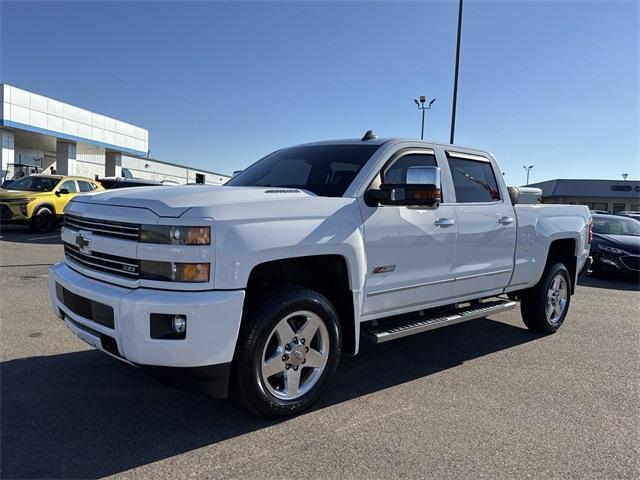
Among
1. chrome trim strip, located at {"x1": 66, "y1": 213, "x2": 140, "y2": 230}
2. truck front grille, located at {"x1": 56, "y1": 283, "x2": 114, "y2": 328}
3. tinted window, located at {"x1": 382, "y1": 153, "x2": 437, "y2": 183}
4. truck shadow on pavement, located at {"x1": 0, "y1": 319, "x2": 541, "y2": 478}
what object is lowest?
truck shadow on pavement, located at {"x1": 0, "y1": 319, "x2": 541, "y2": 478}

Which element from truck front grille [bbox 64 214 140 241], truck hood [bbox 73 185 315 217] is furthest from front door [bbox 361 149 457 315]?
truck front grille [bbox 64 214 140 241]

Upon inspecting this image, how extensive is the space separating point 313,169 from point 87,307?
2099mm

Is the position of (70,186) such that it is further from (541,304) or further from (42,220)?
(541,304)

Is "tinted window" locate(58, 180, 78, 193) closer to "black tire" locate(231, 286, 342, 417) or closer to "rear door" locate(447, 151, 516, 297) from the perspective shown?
"rear door" locate(447, 151, 516, 297)

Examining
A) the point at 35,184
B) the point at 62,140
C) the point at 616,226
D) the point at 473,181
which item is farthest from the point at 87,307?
the point at 62,140

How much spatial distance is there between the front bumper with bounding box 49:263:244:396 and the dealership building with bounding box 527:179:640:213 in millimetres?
65309

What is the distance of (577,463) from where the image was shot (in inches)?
116

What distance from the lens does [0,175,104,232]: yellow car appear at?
14.2 metres

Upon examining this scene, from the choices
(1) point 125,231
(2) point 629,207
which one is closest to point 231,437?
(1) point 125,231

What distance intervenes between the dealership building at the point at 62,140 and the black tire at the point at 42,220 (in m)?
10.3

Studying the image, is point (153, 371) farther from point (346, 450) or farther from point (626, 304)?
point (626, 304)

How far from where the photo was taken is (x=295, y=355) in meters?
3.37

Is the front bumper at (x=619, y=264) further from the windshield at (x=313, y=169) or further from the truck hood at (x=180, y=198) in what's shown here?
the truck hood at (x=180, y=198)

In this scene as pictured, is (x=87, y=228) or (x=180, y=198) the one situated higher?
(x=180, y=198)
